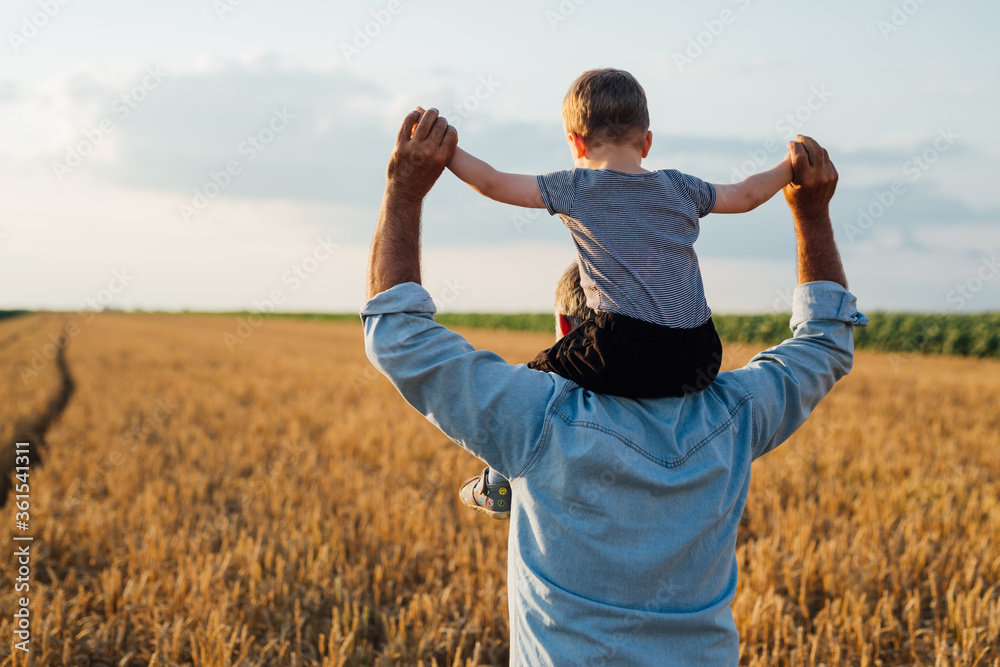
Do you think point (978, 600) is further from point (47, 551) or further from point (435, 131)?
point (47, 551)

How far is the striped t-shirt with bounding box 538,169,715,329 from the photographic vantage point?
1.56m

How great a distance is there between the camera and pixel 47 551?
14.5 feet

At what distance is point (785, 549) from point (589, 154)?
369 centimetres

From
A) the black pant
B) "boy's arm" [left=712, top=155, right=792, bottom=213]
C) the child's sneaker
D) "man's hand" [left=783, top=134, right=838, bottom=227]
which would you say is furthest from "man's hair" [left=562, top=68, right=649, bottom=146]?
the child's sneaker

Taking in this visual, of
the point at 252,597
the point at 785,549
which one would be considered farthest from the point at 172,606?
A: the point at 785,549

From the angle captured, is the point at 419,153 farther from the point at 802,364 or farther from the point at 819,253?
the point at 819,253

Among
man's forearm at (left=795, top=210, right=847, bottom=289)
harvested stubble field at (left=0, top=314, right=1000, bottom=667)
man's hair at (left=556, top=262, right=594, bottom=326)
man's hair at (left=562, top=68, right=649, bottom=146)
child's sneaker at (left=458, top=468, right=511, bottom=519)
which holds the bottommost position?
harvested stubble field at (left=0, top=314, right=1000, bottom=667)

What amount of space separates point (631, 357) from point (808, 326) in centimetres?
75

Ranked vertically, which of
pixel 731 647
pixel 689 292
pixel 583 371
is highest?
pixel 689 292

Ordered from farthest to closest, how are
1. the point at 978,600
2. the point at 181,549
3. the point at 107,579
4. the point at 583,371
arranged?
the point at 181,549, the point at 107,579, the point at 978,600, the point at 583,371

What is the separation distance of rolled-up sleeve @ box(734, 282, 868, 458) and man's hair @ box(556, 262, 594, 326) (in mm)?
472

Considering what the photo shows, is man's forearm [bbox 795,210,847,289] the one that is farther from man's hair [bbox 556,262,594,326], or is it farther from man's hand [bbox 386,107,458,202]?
man's hand [bbox 386,107,458,202]

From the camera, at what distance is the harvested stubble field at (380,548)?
3.31 metres

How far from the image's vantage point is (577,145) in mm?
1669
